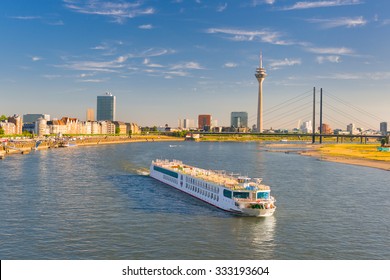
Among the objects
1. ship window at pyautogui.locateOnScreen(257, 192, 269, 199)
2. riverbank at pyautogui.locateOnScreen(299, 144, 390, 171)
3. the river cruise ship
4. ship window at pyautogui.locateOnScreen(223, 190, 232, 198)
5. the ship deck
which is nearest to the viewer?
the river cruise ship

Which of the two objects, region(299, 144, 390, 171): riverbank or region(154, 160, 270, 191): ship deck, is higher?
region(154, 160, 270, 191): ship deck

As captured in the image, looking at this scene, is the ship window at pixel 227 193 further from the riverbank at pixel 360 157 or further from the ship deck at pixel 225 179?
the riverbank at pixel 360 157

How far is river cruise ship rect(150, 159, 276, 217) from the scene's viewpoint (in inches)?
1704

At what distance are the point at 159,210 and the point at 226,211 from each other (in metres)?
7.17

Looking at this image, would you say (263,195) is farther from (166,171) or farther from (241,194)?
(166,171)

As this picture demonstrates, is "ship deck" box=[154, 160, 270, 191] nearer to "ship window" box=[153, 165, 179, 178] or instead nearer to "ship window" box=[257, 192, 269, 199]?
"ship window" box=[153, 165, 179, 178]

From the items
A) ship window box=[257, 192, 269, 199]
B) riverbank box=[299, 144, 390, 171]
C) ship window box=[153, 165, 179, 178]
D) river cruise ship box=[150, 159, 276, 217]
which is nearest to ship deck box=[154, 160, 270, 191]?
river cruise ship box=[150, 159, 276, 217]

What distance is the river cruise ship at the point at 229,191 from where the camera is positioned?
43281 millimetres

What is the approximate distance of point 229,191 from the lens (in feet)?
150

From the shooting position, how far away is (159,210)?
4566cm

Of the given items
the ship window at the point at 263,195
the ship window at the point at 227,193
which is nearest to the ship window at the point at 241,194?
the ship window at the point at 227,193

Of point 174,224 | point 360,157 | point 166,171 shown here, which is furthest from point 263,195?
point 360,157

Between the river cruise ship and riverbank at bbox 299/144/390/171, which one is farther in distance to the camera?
riverbank at bbox 299/144/390/171
